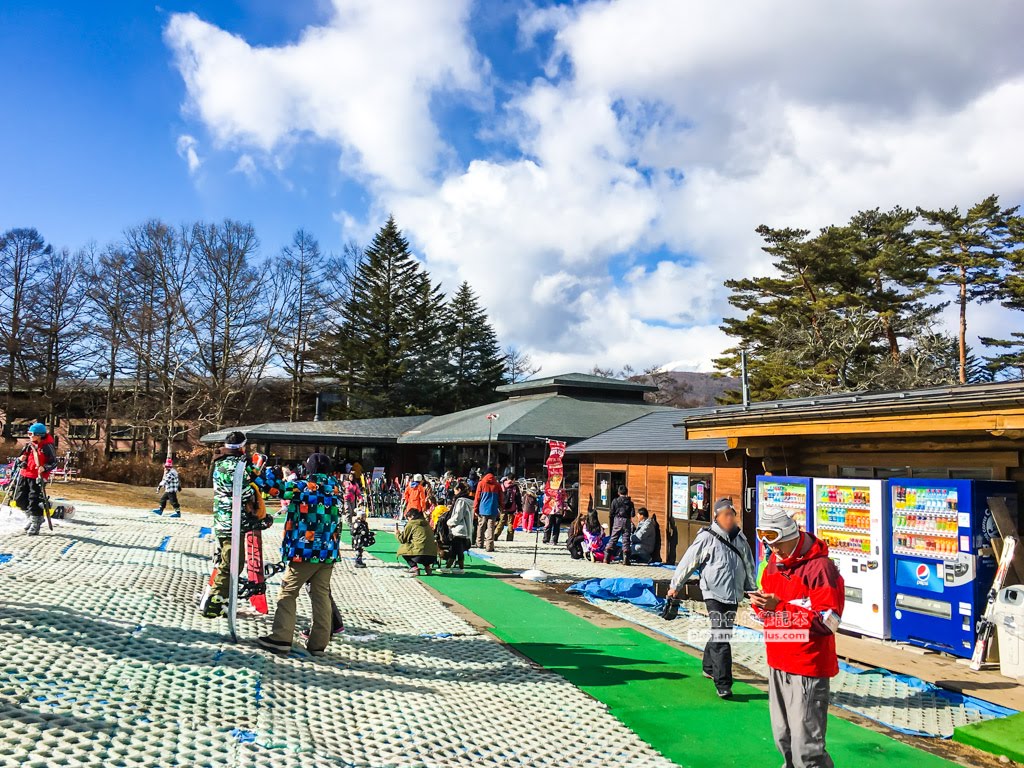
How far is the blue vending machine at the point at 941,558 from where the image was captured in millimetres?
6828

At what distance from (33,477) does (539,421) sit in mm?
Result: 15546

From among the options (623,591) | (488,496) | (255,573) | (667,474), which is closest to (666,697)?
(255,573)

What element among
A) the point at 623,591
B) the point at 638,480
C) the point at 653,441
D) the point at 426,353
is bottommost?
the point at 623,591


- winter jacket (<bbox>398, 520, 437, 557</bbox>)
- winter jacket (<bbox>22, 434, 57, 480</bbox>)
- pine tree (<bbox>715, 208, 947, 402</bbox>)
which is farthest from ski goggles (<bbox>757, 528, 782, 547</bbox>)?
pine tree (<bbox>715, 208, 947, 402</bbox>)

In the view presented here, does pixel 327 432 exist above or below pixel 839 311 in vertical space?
below

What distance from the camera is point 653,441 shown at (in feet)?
49.5

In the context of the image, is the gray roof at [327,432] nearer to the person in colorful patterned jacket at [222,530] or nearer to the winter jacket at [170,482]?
the winter jacket at [170,482]

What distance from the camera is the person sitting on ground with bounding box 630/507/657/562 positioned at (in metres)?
14.0

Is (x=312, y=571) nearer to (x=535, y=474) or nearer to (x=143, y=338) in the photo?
(x=535, y=474)

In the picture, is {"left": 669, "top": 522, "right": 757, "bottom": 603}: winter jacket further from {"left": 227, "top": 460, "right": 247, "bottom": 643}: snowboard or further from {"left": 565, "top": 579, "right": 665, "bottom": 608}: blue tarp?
{"left": 565, "top": 579, "right": 665, "bottom": 608}: blue tarp

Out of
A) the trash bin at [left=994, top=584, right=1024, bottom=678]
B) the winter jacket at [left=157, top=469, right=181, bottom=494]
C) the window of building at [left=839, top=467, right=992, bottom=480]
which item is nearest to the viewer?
the trash bin at [left=994, top=584, right=1024, bottom=678]

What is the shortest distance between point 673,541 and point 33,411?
1530 inches

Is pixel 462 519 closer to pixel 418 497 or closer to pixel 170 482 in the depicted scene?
pixel 418 497

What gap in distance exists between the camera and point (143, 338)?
3912 centimetres
